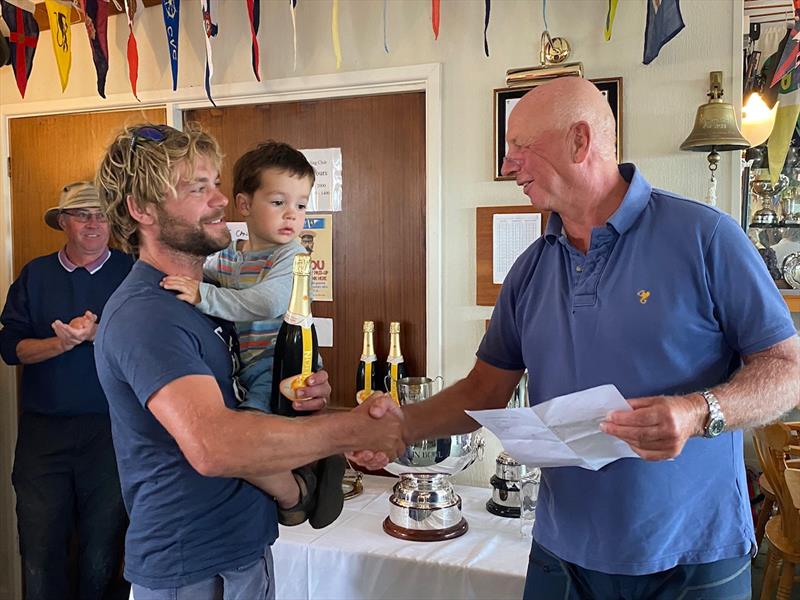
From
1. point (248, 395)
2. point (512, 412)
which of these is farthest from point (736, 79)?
point (248, 395)

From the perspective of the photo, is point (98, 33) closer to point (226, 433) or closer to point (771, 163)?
point (226, 433)

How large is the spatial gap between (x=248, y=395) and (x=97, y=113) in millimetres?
2064

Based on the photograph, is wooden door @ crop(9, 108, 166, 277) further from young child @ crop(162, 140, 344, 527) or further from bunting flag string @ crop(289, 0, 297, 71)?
young child @ crop(162, 140, 344, 527)

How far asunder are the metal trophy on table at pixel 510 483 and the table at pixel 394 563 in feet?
0.18

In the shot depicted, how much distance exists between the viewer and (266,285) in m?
1.47

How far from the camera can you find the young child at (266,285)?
4.46 feet

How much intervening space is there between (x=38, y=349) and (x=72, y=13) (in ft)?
4.41

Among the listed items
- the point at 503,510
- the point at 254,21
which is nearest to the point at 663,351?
the point at 503,510

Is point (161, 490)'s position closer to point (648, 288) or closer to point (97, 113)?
point (648, 288)

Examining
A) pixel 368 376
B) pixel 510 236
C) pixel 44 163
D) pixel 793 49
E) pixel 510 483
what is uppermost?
pixel 793 49

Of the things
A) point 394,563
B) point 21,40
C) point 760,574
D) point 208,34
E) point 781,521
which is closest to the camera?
point 394,563

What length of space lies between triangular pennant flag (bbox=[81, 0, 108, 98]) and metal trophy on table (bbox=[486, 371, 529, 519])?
6.15ft

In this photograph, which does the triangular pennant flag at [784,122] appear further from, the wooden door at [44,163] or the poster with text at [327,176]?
the wooden door at [44,163]

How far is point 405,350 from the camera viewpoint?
2596 millimetres
